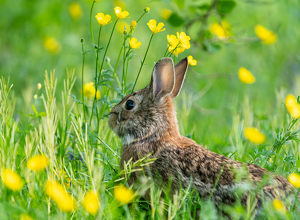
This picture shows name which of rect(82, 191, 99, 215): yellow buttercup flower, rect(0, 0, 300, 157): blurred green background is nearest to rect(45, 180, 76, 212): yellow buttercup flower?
rect(82, 191, 99, 215): yellow buttercup flower

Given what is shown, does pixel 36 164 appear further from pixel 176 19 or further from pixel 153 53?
pixel 153 53

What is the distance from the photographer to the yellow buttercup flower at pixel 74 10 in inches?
252

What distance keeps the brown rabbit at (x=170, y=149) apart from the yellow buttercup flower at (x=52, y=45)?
11.1 feet

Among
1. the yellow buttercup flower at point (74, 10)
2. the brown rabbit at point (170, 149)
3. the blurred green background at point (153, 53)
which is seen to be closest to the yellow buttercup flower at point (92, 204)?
the brown rabbit at point (170, 149)

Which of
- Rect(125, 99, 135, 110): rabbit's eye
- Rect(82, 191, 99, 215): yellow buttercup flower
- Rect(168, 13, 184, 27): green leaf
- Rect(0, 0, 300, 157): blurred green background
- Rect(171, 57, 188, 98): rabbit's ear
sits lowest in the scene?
Rect(0, 0, 300, 157): blurred green background

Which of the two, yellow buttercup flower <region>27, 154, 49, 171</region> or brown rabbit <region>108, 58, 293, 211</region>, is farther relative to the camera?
brown rabbit <region>108, 58, 293, 211</region>

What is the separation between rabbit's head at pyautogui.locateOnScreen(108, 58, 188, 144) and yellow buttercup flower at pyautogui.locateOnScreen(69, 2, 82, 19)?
3686mm

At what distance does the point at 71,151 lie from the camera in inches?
126

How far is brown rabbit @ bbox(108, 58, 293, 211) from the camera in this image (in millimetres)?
2527

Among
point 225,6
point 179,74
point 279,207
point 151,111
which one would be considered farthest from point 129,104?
point 225,6

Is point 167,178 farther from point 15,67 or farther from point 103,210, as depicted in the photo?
point 15,67

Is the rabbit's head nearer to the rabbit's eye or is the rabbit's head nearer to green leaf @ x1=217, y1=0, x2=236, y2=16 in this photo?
the rabbit's eye

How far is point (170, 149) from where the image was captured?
289 centimetres

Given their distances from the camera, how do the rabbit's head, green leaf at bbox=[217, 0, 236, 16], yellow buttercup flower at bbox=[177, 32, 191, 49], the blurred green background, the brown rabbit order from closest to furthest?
the brown rabbit < yellow buttercup flower at bbox=[177, 32, 191, 49] < the rabbit's head < green leaf at bbox=[217, 0, 236, 16] < the blurred green background
